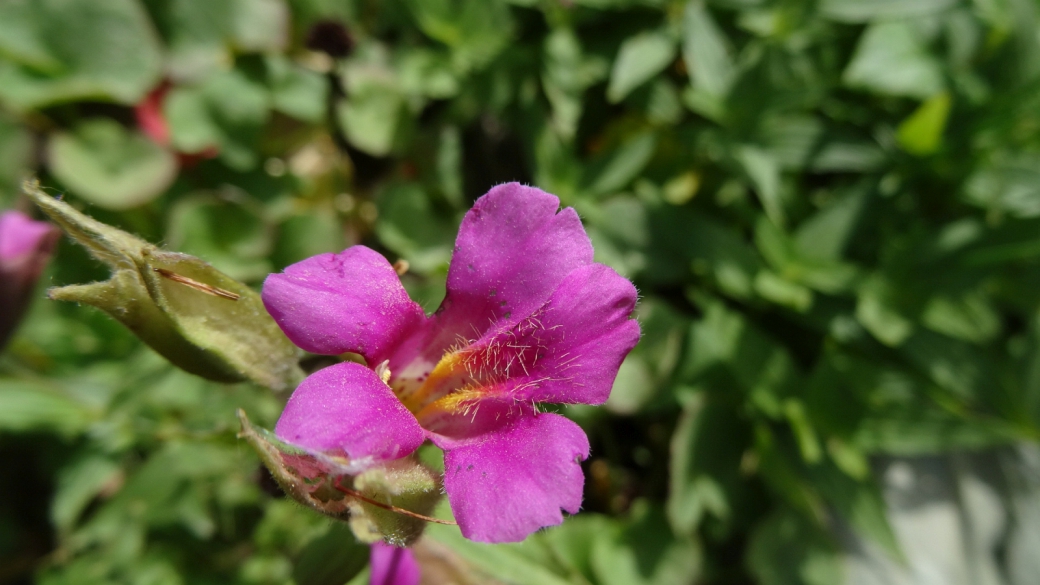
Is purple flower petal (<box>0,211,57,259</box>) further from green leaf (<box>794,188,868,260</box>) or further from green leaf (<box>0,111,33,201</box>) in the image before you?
green leaf (<box>794,188,868,260</box>)

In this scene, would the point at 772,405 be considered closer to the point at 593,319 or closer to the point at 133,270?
the point at 593,319

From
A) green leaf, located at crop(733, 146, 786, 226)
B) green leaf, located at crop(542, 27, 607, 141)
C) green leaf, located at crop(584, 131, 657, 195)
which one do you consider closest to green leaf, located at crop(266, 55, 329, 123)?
green leaf, located at crop(542, 27, 607, 141)

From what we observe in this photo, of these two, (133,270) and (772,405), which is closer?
(133,270)

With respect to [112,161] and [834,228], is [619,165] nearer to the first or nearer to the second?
[834,228]

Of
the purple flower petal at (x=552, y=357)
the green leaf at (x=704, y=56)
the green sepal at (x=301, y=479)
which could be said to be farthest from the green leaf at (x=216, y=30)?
the green sepal at (x=301, y=479)

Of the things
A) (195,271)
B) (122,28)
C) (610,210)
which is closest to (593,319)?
(195,271)

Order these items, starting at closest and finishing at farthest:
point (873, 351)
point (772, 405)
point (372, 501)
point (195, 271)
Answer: point (372, 501)
point (195, 271)
point (772, 405)
point (873, 351)

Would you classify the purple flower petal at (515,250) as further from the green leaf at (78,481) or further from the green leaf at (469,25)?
the green leaf at (78,481)
